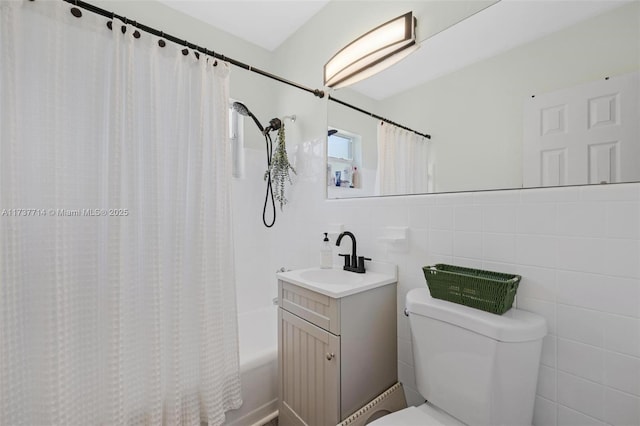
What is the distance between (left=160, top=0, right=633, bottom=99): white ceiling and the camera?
3.15ft

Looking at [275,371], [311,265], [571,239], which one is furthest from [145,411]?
[571,239]

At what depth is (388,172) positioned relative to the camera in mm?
1475

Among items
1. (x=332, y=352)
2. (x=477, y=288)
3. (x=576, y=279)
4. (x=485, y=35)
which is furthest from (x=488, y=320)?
(x=485, y=35)

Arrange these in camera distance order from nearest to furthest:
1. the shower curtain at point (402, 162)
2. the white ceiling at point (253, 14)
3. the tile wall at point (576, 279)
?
the tile wall at point (576, 279)
the shower curtain at point (402, 162)
the white ceiling at point (253, 14)

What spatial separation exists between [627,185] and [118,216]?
5.94ft

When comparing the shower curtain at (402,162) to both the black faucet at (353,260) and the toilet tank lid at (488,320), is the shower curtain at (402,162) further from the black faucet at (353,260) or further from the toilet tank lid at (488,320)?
the toilet tank lid at (488,320)

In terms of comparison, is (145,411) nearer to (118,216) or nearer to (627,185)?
(118,216)

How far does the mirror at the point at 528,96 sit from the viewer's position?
0.84m

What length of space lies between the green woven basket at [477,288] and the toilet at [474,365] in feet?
0.09

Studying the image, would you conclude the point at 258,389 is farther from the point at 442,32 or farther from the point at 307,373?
the point at 442,32

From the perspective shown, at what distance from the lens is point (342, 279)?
1502 millimetres

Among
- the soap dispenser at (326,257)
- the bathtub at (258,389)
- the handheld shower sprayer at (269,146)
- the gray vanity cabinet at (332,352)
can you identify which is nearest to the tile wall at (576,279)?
the gray vanity cabinet at (332,352)

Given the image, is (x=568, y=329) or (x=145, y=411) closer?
(x=568, y=329)

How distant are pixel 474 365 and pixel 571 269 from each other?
1.48ft
